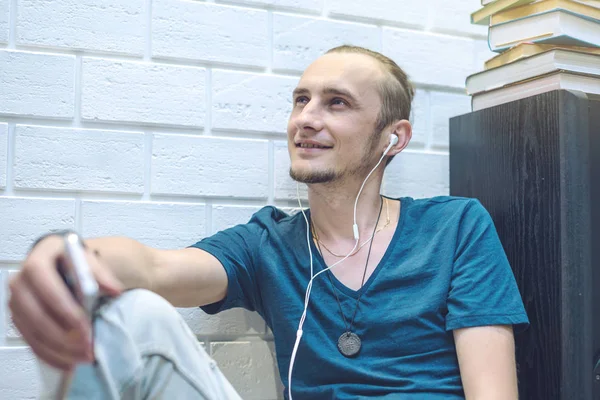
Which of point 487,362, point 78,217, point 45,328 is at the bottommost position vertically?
point 487,362

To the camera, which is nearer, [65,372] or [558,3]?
[65,372]

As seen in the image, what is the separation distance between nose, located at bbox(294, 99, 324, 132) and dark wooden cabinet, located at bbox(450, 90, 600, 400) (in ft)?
1.29

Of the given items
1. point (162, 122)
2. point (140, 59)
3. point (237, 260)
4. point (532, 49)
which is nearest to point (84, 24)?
point (140, 59)

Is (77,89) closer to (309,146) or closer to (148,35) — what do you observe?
(148,35)

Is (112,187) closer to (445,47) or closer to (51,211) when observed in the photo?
(51,211)

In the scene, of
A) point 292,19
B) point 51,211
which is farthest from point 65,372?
point 292,19

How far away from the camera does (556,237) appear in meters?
1.28

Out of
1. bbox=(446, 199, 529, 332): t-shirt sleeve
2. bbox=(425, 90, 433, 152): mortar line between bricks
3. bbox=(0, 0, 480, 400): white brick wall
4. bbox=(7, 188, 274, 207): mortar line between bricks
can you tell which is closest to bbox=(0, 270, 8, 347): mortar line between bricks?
bbox=(0, 0, 480, 400): white brick wall

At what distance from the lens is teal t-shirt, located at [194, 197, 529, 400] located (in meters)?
1.26

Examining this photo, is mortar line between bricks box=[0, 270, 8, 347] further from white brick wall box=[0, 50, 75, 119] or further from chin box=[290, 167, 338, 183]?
chin box=[290, 167, 338, 183]

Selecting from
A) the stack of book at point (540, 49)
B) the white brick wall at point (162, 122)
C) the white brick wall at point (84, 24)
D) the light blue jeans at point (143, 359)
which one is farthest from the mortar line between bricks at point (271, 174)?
the light blue jeans at point (143, 359)

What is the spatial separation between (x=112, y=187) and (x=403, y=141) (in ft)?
2.05

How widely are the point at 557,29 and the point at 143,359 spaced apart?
1059 millimetres

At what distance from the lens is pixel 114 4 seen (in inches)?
56.7
